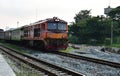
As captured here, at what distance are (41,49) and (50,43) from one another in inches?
109

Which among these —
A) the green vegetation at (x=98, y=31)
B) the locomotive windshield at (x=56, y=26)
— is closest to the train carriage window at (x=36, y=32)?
the locomotive windshield at (x=56, y=26)

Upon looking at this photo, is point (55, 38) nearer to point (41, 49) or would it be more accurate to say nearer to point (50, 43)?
point (50, 43)

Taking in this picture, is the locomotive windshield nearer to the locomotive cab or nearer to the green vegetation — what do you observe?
the locomotive cab

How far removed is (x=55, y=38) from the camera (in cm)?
2734

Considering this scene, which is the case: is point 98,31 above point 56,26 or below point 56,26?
below

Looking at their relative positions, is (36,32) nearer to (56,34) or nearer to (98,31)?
(56,34)

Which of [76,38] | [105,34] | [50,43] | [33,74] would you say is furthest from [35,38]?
[76,38]

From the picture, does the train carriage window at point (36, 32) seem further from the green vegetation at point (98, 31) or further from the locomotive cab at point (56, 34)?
the green vegetation at point (98, 31)

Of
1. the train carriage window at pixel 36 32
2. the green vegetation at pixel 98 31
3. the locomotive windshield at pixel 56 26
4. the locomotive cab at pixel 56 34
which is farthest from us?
the green vegetation at pixel 98 31

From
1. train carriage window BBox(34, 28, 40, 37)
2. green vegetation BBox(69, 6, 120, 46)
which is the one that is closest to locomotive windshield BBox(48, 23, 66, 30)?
train carriage window BBox(34, 28, 40, 37)

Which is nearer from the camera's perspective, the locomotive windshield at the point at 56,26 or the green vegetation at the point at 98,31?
the locomotive windshield at the point at 56,26

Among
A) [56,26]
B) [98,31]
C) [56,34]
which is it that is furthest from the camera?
[98,31]

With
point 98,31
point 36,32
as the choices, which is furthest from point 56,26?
point 98,31

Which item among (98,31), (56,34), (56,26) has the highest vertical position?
(56,26)
